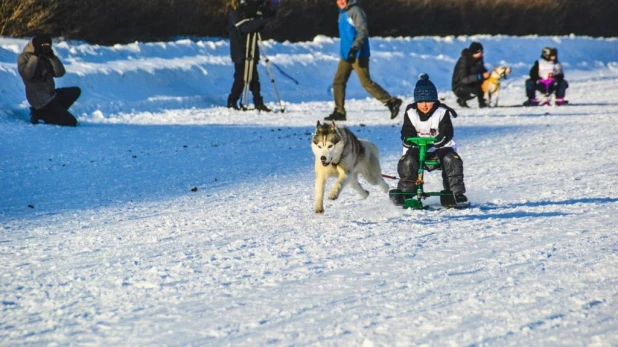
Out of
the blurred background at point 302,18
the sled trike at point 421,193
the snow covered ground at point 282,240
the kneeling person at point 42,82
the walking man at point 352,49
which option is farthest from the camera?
the blurred background at point 302,18

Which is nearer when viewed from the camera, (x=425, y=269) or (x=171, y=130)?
(x=425, y=269)

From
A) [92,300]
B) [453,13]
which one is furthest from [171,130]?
[453,13]

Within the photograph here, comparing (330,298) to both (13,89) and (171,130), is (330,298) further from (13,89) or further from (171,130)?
(13,89)

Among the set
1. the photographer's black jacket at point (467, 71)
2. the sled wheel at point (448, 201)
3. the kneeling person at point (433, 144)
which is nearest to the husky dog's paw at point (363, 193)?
the kneeling person at point (433, 144)

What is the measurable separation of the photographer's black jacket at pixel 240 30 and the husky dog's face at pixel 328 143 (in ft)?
Result: 28.9

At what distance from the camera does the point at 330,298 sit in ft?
16.1

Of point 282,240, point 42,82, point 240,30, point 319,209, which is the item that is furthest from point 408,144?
point 240,30

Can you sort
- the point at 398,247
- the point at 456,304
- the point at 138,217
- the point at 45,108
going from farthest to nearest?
the point at 45,108 < the point at 138,217 < the point at 398,247 < the point at 456,304

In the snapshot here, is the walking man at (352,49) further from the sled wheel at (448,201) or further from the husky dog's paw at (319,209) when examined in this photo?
the husky dog's paw at (319,209)

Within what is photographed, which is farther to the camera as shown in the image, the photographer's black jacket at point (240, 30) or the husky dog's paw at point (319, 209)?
the photographer's black jacket at point (240, 30)

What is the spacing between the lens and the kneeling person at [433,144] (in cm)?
762

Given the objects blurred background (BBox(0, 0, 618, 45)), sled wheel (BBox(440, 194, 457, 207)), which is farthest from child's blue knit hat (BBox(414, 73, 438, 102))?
blurred background (BBox(0, 0, 618, 45))

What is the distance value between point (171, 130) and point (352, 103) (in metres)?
5.88

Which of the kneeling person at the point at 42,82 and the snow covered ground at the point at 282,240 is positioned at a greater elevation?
the kneeling person at the point at 42,82
